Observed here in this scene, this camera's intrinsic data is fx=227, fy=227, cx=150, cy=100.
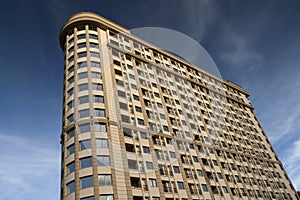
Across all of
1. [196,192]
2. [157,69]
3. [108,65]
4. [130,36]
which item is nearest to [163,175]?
[196,192]

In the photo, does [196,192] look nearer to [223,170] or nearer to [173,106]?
[223,170]

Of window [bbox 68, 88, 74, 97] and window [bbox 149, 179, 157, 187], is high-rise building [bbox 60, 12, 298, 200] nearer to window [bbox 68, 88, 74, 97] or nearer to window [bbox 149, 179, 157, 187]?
window [bbox 149, 179, 157, 187]

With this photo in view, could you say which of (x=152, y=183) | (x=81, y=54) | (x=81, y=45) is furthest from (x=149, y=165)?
(x=81, y=45)

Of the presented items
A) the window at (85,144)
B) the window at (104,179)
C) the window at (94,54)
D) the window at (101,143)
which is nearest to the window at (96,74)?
the window at (94,54)

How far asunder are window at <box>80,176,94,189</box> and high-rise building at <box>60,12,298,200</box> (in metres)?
0.12

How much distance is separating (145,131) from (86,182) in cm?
1295

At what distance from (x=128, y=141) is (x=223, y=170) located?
2268 centimetres

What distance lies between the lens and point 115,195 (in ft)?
90.5

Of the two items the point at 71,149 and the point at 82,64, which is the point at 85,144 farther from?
the point at 82,64

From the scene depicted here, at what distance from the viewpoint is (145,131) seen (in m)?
37.7

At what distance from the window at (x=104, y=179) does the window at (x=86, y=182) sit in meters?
0.97

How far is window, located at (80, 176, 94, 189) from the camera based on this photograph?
27.8 m

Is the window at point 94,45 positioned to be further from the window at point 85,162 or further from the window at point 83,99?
the window at point 85,162

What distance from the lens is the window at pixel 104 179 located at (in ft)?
92.1
